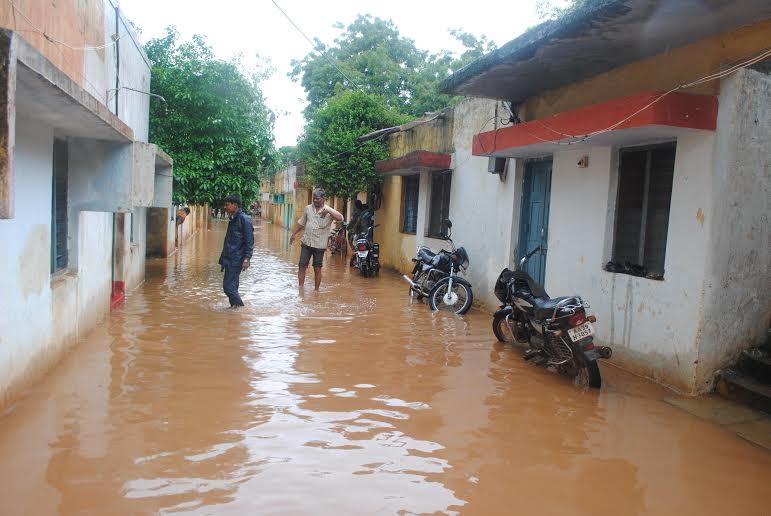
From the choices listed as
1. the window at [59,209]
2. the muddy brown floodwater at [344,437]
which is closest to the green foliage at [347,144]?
the muddy brown floodwater at [344,437]

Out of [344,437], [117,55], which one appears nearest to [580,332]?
[344,437]

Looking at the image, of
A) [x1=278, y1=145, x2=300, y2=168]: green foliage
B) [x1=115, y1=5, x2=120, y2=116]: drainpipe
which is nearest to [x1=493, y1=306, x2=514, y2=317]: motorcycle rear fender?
[x1=115, y1=5, x2=120, y2=116]: drainpipe

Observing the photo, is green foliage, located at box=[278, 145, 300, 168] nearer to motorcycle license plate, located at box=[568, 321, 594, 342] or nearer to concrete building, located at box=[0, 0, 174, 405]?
concrete building, located at box=[0, 0, 174, 405]

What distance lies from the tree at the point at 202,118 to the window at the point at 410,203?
12.0 ft

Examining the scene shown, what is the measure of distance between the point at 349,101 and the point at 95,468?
43.5 ft

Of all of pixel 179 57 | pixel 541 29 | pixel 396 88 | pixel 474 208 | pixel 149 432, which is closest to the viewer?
pixel 149 432

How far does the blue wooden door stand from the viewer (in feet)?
28.6

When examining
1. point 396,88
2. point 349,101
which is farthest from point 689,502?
point 396,88

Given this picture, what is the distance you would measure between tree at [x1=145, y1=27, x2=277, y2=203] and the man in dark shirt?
352cm

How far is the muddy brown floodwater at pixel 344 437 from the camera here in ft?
11.2

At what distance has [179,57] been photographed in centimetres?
1207

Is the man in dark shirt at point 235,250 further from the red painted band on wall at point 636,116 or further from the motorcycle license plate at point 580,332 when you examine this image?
the motorcycle license plate at point 580,332

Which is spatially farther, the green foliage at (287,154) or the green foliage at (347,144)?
the green foliage at (347,144)

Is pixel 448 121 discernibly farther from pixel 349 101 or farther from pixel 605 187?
pixel 605 187
